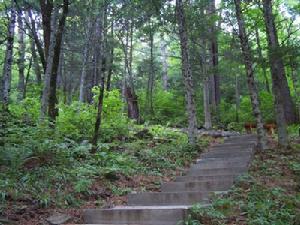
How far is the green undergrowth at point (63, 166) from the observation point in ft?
21.9

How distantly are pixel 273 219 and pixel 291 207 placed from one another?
624 millimetres

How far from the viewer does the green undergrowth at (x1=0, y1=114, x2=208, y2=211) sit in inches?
263

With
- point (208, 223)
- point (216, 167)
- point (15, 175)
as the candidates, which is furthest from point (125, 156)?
point (208, 223)

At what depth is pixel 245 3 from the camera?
14.0m

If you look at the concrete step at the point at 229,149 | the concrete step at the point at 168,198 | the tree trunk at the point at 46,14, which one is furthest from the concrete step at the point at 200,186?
the tree trunk at the point at 46,14

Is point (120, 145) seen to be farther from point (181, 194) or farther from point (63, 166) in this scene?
point (181, 194)

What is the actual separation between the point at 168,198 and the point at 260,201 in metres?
1.67

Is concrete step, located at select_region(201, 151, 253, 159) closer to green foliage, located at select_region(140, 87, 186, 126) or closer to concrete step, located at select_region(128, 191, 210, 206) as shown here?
concrete step, located at select_region(128, 191, 210, 206)

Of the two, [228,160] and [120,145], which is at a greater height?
[120,145]

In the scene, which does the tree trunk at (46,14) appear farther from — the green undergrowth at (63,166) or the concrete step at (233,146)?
the concrete step at (233,146)

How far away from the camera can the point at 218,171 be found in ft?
29.1

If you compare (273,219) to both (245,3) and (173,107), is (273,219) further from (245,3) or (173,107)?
(173,107)

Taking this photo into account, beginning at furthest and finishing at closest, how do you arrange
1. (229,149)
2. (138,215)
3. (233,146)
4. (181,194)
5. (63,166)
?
(233,146) → (229,149) → (63,166) → (181,194) → (138,215)

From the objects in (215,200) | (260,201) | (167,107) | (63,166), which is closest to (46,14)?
(63,166)
